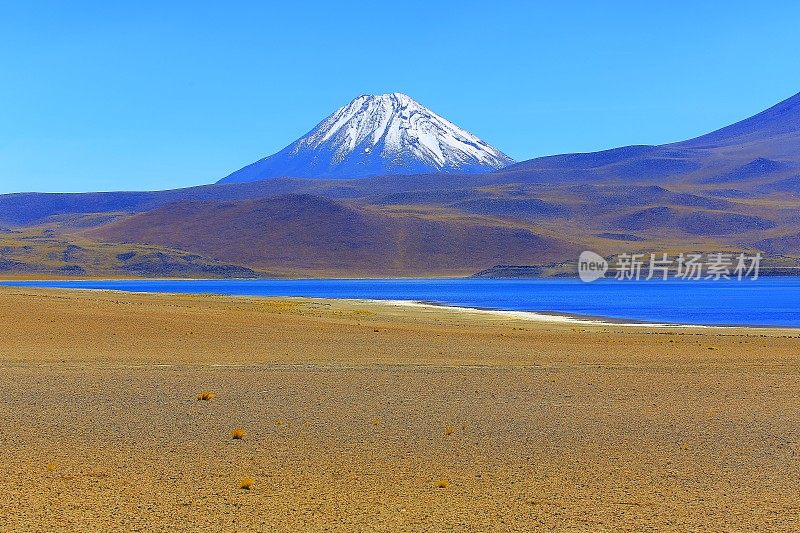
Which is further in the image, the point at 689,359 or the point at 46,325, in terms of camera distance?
the point at 46,325

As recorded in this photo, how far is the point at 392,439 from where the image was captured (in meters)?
15.0

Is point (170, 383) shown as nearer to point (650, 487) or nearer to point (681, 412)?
point (681, 412)

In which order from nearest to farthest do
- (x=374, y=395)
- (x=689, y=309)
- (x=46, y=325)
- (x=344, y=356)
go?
1. (x=374, y=395)
2. (x=344, y=356)
3. (x=46, y=325)
4. (x=689, y=309)

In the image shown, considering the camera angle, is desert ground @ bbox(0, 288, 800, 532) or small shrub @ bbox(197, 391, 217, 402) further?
small shrub @ bbox(197, 391, 217, 402)

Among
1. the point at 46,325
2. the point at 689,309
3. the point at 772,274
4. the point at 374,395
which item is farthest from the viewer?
the point at 772,274

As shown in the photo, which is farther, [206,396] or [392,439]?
[206,396]

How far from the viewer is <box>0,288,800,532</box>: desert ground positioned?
10.8 metres

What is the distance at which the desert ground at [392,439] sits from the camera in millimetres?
10781

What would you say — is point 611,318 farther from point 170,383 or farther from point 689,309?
point 170,383

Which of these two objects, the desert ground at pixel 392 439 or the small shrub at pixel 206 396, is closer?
the desert ground at pixel 392 439

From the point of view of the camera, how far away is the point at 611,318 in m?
55.0

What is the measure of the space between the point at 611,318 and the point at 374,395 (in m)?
37.2

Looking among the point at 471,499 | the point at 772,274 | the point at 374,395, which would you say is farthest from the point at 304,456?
the point at 772,274

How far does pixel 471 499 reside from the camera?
1141 centimetres
